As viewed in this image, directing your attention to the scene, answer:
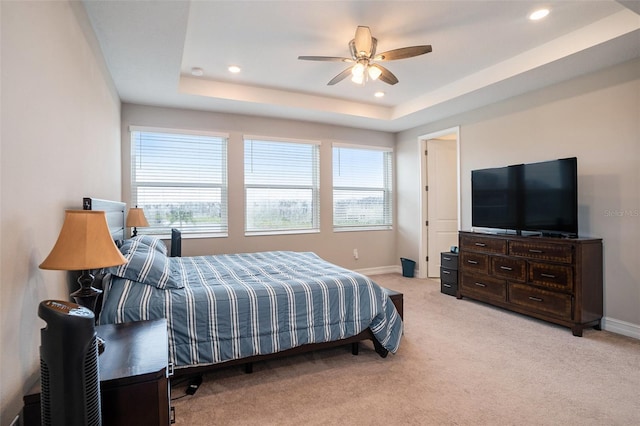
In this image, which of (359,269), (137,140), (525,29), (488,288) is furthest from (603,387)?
(137,140)

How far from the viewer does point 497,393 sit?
2158 mm

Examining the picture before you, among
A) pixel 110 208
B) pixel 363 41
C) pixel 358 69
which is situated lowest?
pixel 110 208

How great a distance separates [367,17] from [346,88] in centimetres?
167

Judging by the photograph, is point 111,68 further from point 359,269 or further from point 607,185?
point 607,185

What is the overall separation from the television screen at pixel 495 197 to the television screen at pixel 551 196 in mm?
137

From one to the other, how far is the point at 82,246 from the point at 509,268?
3.94 m

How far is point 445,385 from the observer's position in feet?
7.41

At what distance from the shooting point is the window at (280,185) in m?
5.03

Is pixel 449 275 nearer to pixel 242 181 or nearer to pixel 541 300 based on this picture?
pixel 541 300

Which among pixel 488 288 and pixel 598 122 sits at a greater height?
pixel 598 122

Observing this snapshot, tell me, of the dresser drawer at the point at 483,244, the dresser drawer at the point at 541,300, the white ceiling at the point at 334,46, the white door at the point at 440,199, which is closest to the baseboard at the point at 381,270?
the white door at the point at 440,199

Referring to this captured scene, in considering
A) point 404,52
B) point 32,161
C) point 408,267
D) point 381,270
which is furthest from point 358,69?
point 381,270

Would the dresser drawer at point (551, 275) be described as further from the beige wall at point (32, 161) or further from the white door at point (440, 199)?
the beige wall at point (32, 161)

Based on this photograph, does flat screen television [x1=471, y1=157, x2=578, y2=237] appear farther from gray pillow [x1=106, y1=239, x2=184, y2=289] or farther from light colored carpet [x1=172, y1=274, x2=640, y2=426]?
gray pillow [x1=106, y1=239, x2=184, y2=289]
